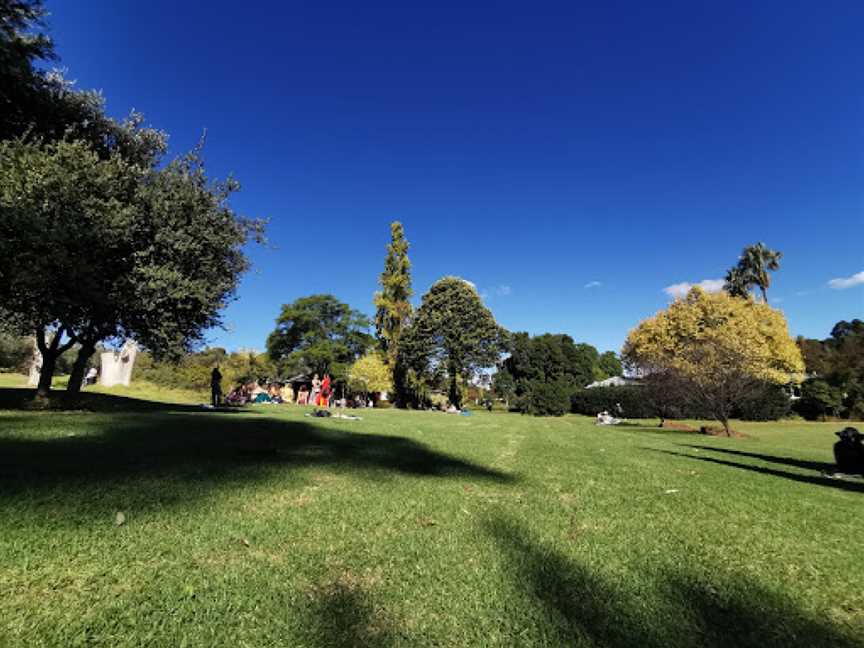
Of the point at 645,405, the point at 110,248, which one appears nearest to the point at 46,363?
the point at 110,248

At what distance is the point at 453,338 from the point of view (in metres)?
50.6

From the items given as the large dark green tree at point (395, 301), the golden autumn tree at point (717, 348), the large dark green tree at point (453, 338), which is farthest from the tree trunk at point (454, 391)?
the golden autumn tree at point (717, 348)

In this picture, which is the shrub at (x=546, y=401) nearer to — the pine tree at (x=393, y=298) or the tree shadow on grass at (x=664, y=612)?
the pine tree at (x=393, y=298)

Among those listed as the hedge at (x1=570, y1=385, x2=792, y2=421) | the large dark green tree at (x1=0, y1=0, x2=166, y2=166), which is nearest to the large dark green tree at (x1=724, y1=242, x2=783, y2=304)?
the hedge at (x1=570, y1=385, x2=792, y2=421)

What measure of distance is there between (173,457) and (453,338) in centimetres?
4371

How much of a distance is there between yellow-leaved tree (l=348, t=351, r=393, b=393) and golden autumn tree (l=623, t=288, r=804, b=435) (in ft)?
78.4

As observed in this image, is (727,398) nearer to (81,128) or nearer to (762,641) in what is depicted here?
(762,641)

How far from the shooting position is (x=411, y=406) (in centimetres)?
5384

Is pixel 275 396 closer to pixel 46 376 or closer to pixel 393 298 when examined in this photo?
pixel 393 298

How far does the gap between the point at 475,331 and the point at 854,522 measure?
1781 inches

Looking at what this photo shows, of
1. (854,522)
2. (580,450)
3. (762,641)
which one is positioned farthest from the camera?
(580,450)

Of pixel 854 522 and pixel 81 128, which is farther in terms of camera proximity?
pixel 81 128

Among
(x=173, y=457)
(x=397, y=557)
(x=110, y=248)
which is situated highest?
(x=110, y=248)

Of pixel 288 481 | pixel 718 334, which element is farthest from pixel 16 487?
pixel 718 334
